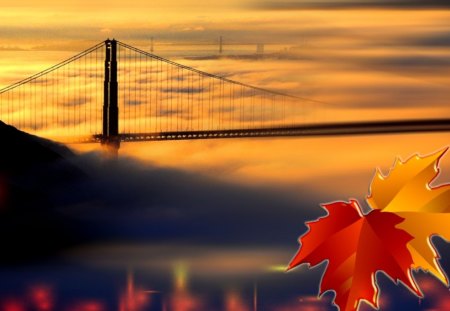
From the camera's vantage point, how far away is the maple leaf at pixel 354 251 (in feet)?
19.3

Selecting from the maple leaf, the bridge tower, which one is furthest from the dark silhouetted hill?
the maple leaf

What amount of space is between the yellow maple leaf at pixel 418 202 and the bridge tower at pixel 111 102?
1536 centimetres

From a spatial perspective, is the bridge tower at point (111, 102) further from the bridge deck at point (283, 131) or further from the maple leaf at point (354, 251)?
the maple leaf at point (354, 251)

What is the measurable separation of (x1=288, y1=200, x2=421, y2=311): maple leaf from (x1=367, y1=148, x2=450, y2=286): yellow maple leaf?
4 cm

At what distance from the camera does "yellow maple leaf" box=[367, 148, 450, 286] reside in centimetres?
604

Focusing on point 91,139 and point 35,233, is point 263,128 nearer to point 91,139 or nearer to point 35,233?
point 91,139

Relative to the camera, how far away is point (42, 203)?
72.2ft

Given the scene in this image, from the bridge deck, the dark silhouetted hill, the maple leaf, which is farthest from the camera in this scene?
the bridge deck

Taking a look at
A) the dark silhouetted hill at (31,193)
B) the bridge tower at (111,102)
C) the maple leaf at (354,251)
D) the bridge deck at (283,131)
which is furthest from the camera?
the bridge tower at (111,102)

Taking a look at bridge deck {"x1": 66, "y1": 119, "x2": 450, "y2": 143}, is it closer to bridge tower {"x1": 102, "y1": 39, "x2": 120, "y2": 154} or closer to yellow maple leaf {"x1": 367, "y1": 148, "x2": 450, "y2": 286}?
bridge tower {"x1": 102, "y1": 39, "x2": 120, "y2": 154}

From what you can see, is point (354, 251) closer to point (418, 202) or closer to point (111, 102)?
point (418, 202)

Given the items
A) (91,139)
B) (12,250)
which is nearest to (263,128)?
(91,139)

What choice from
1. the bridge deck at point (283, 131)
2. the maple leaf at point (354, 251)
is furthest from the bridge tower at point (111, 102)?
the maple leaf at point (354, 251)

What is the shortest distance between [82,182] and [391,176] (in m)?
16.5
